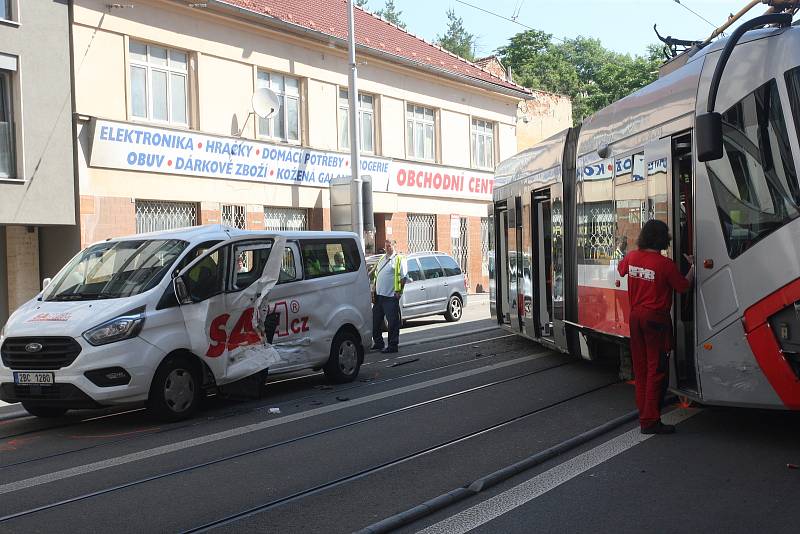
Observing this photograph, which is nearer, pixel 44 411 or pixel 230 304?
pixel 44 411

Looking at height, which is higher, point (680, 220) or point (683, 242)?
point (680, 220)

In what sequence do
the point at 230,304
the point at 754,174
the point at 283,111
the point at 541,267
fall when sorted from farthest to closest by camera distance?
the point at 283,111 < the point at 541,267 < the point at 230,304 < the point at 754,174

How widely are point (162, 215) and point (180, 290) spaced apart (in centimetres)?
1202

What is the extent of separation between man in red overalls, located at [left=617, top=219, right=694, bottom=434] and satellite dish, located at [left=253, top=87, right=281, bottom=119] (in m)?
16.7

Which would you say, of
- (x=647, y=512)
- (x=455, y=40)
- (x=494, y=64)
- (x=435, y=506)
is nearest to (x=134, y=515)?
(x=435, y=506)

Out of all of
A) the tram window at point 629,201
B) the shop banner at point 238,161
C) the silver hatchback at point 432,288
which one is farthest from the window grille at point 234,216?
the tram window at point 629,201

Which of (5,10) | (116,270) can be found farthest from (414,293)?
(116,270)

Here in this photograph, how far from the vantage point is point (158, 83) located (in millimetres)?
20812

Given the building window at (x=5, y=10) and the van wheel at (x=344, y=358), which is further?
the building window at (x=5, y=10)

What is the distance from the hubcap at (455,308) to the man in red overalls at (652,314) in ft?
44.9

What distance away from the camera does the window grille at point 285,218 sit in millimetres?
23984

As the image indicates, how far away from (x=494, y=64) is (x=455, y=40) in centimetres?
5123

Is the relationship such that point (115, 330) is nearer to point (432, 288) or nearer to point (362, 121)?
point (432, 288)

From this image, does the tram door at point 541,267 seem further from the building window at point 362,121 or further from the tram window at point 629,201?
the building window at point 362,121
